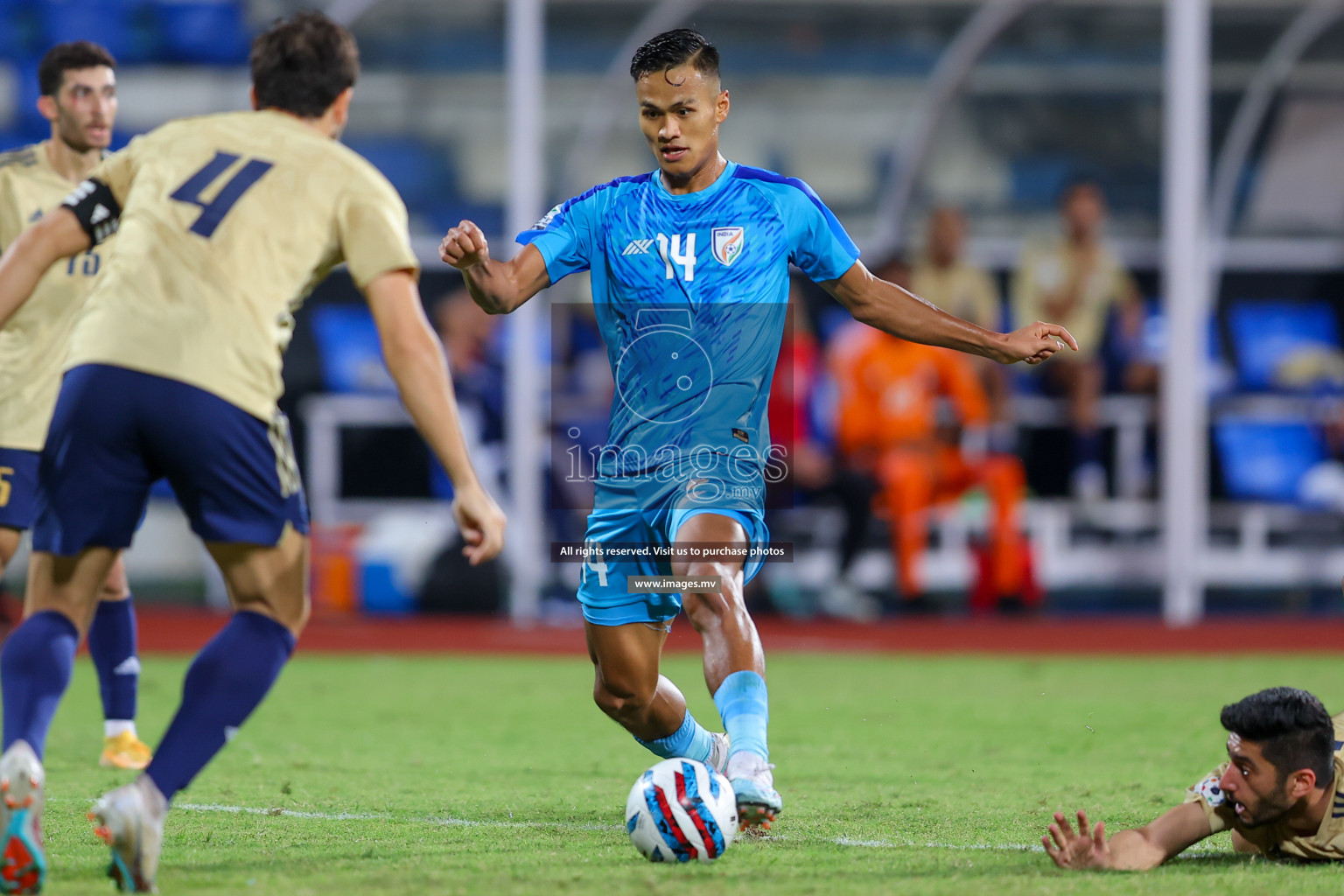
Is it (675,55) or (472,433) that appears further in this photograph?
(472,433)

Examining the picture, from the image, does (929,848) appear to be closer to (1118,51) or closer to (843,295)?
(843,295)

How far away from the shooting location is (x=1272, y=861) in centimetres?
440

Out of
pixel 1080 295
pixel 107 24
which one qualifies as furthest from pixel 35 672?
pixel 107 24

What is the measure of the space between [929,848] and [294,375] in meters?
11.7

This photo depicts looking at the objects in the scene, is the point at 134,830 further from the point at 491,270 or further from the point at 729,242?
the point at 729,242

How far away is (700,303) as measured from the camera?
5.06 metres

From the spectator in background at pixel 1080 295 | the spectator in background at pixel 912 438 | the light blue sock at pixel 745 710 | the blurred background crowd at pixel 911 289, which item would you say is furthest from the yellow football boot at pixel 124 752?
the spectator in background at pixel 1080 295

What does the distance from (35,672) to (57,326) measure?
2830 millimetres

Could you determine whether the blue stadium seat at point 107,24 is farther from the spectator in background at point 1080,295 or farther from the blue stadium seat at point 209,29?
the spectator in background at point 1080,295

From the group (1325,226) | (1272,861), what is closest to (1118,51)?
(1325,226)

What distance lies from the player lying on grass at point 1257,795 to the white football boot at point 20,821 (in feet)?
7.75

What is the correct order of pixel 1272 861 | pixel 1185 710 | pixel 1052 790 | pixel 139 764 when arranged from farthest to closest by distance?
pixel 1185 710 < pixel 139 764 < pixel 1052 790 < pixel 1272 861

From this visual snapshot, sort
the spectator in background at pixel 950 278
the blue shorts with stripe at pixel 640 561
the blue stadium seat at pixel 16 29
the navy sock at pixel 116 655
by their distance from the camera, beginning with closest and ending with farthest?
the blue shorts with stripe at pixel 640 561 < the navy sock at pixel 116 655 < the spectator in background at pixel 950 278 < the blue stadium seat at pixel 16 29

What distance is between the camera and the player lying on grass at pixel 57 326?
6.22 metres
